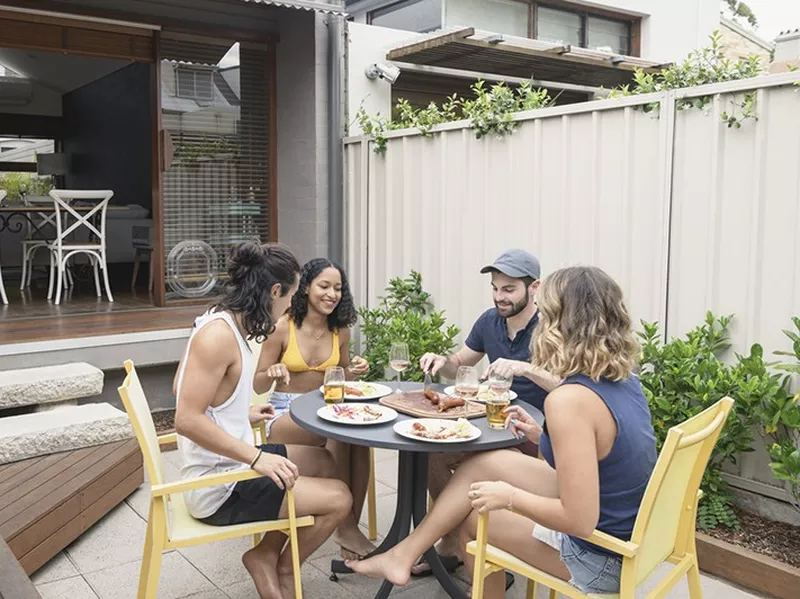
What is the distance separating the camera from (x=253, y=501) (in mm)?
2533

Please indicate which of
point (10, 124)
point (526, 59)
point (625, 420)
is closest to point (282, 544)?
point (625, 420)

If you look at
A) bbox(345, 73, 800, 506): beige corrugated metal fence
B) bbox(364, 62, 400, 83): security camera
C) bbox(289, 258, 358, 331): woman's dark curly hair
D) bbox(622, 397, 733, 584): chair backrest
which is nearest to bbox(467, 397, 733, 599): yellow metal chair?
bbox(622, 397, 733, 584): chair backrest

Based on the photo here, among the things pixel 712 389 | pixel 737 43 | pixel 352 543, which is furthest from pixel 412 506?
pixel 737 43

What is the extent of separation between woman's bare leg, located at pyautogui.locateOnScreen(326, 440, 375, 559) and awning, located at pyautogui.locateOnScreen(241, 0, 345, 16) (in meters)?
3.45

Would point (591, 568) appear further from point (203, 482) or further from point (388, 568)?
point (203, 482)

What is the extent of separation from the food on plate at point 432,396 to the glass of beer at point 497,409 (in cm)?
32

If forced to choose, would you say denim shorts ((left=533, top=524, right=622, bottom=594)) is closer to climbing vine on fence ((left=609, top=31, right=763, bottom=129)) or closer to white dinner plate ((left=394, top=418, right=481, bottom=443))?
white dinner plate ((left=394, top=418, right=481, bottom=443))

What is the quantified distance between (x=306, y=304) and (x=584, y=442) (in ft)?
5.82

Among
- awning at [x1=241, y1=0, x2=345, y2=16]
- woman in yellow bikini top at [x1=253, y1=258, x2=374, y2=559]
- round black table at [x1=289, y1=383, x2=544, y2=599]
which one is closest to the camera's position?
round black table at [x1=289, y1=383, x2=544, y2=599]

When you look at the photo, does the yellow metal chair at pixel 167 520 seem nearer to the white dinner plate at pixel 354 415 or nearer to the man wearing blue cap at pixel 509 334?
the white dinner plate at pixel 354 415

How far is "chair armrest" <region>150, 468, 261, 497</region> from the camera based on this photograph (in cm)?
231

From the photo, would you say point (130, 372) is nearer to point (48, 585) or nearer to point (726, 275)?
point (48, 585)

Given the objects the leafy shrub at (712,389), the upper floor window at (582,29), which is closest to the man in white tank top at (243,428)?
the leafy shrub at (712,389)

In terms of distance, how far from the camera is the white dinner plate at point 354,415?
263 cm
